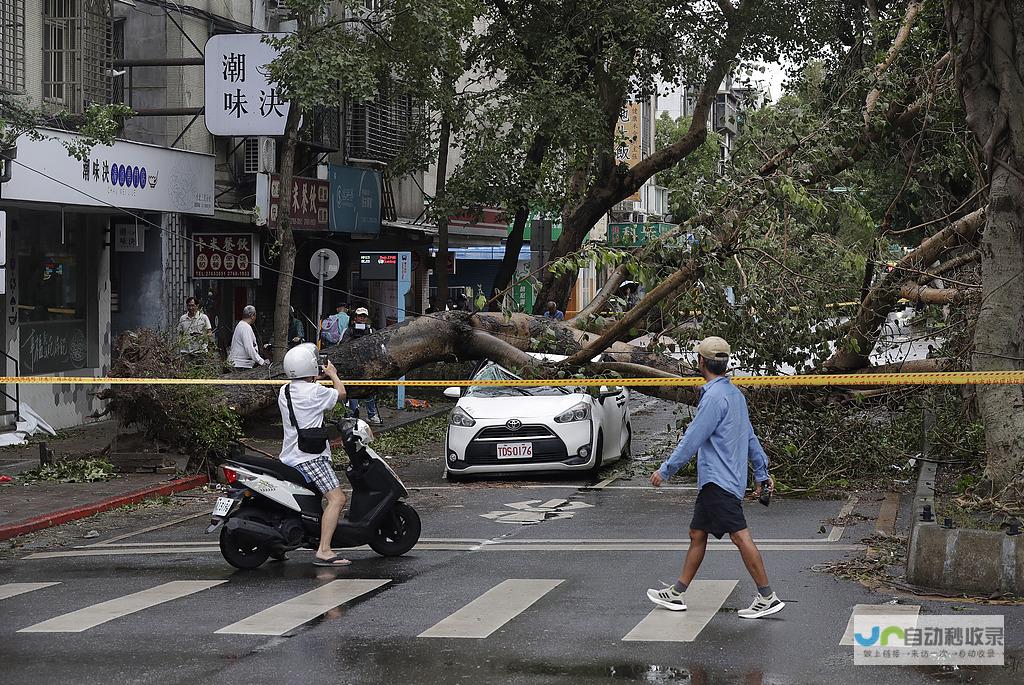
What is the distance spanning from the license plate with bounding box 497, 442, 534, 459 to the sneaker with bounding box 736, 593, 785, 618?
7287mm

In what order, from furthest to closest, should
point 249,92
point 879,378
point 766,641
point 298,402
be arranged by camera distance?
point 249,92, point 879,378, point 298,402, point 766,641

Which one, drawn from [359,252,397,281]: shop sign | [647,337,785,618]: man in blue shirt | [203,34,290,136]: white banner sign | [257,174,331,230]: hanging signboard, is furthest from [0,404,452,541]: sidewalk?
[647,337,785,618]: man in blue shirt

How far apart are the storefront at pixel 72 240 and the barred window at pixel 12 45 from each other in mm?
875

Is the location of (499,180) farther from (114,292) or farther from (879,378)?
(879,378)

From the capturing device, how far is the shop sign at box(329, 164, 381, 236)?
28.9 m

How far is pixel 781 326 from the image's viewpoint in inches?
582

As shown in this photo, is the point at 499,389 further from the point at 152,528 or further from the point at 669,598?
the point at 669,598

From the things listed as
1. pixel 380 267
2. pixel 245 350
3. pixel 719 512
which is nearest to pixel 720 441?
pixel 719 512

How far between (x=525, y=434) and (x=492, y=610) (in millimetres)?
6926

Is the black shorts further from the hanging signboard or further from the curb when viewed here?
the hanging signboard

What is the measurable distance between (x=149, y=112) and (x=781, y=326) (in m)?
12.7

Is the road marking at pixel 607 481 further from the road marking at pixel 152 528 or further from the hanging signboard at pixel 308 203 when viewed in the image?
the hanging signboard at pixel 308 203

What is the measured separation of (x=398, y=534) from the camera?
1062 centimetres

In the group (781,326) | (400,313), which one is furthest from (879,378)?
(400,313)
